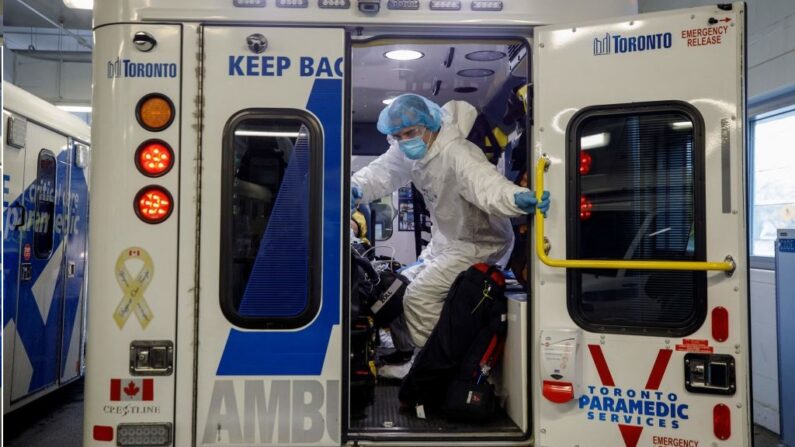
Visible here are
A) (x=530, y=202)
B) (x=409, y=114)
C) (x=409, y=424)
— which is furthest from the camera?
(x=409, y=114)

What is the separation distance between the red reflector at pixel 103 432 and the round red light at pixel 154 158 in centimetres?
103

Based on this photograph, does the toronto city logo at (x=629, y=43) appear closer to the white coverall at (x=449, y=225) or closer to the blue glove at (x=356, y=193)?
the white coverall at (x=449, y=225)

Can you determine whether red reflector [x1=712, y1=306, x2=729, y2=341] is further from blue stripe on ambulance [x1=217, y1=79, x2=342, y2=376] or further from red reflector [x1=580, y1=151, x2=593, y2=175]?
blue stripe on ambulance [x1=217, y1=79, x2=342, y2=376]

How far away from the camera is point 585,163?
2533mm

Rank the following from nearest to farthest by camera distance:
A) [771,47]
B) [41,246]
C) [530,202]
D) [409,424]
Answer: [530,202] < [409,424] < [771,47] < [41,246]

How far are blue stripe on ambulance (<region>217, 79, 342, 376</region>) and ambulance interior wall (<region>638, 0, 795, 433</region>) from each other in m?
3.86

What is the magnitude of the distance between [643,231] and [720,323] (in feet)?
1.49

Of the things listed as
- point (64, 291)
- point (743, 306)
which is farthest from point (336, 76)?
point (64, 291)

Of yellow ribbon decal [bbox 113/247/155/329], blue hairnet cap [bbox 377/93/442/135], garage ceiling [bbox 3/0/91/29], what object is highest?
garage ceiling [bbox 3/0/91/29]

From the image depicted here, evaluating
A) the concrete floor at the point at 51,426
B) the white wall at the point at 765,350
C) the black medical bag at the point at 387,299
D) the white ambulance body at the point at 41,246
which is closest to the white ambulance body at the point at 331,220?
the black medical bag at the point at 387,299

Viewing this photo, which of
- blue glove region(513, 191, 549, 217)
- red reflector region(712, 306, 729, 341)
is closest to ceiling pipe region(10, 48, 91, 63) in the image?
blue glove region(513, 191, 549, 217)

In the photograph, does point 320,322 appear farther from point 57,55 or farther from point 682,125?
point 57,55

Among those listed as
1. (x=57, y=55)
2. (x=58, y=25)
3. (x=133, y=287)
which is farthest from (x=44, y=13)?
(x=133, y=287)

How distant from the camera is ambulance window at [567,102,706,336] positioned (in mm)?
2404
